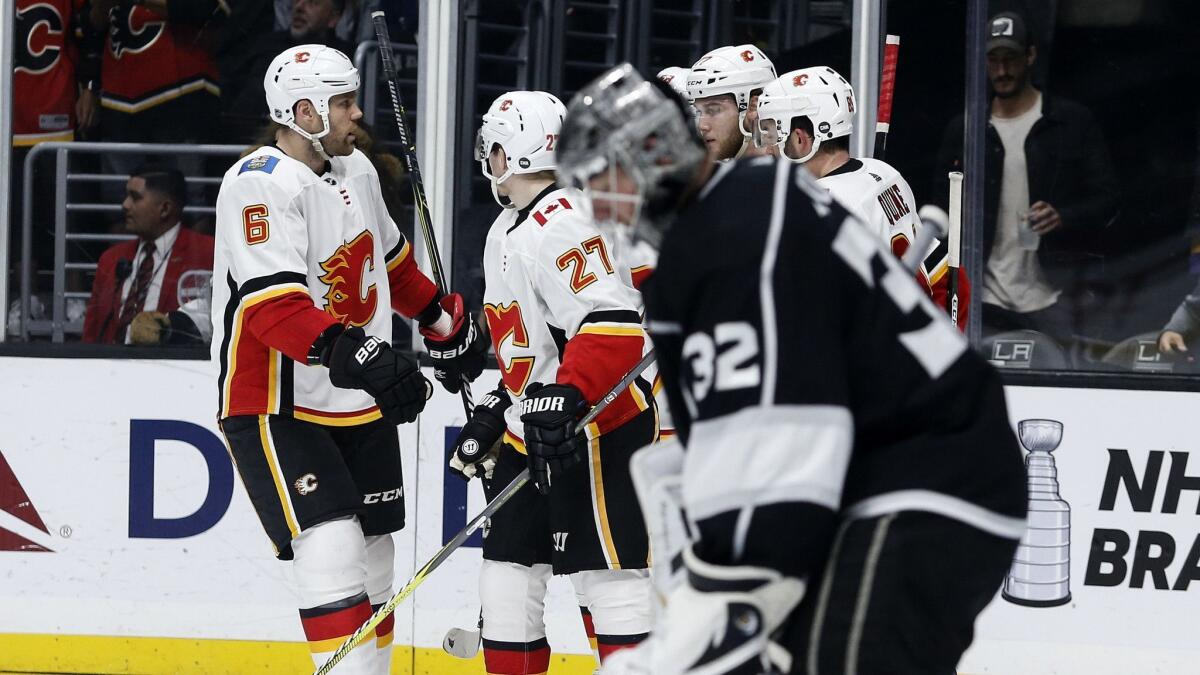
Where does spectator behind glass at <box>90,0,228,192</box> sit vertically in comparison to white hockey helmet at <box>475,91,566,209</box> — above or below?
above

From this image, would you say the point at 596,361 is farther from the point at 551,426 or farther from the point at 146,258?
the point at 146,258

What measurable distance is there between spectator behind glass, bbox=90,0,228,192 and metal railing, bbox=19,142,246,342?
0.02m

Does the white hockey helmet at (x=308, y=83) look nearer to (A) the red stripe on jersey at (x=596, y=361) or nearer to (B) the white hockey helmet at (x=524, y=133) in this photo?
(B) the white hockey helmet at (x=524, y=133)

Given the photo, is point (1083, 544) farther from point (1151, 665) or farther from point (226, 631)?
point (226, 631)

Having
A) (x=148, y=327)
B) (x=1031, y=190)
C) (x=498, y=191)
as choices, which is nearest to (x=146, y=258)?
(x=148, y=327)

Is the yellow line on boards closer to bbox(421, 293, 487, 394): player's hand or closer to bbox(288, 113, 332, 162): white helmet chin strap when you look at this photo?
bbox(421, 293, 487, 394): player's hand

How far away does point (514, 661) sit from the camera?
3557 mm

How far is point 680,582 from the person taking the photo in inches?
73.7

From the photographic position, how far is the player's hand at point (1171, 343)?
424 centimetres

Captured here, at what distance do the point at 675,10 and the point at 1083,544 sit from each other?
67.3 inches

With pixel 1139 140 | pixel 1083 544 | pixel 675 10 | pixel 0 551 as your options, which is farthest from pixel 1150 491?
pixel 0 551

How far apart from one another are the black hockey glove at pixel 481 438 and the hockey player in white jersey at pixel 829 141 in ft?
2.72

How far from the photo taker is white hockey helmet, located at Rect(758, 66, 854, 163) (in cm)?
358

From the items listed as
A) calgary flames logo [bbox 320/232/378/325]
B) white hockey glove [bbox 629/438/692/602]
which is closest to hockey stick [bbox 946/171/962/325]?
calgary flames logo [bbox 320/232/378/325]
